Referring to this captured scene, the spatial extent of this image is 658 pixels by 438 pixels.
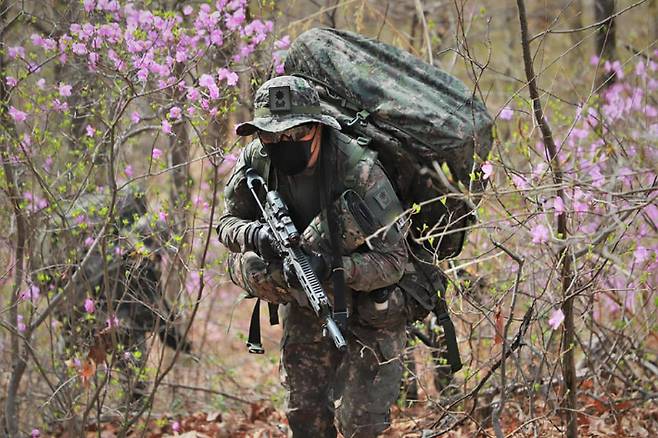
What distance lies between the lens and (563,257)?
4.02 m

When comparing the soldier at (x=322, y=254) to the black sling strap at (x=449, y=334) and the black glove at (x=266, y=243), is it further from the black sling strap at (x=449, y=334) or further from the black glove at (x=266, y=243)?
the black sling strap at (x=449, y=334)

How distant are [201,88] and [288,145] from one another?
158 centimetres

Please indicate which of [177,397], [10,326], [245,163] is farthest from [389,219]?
[177,397]

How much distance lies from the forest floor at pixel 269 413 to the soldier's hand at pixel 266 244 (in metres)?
1.02

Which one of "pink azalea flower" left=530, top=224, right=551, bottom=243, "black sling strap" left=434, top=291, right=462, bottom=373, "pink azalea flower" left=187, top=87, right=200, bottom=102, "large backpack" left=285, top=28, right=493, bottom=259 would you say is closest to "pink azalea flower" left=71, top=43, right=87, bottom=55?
"pink azalea flower" left=187, top=87, right=200, bottom=102

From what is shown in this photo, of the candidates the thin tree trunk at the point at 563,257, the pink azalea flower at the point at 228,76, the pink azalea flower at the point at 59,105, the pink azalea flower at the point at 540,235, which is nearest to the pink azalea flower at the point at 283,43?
the pink azalea flower at the point at 228,76

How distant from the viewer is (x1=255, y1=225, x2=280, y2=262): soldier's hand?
4.16m

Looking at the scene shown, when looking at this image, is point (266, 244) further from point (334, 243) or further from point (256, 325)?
point (256, 325)

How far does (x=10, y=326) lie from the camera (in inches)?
207

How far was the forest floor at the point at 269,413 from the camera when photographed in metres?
5.16

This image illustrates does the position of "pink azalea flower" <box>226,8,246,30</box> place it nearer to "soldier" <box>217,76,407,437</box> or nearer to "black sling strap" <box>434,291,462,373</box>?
"soldier" <box>217,76,407,437</box>

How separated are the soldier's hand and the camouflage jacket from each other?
7 centimetres

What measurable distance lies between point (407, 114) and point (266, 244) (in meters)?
0.93

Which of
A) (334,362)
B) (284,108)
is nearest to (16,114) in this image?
(284,108)
